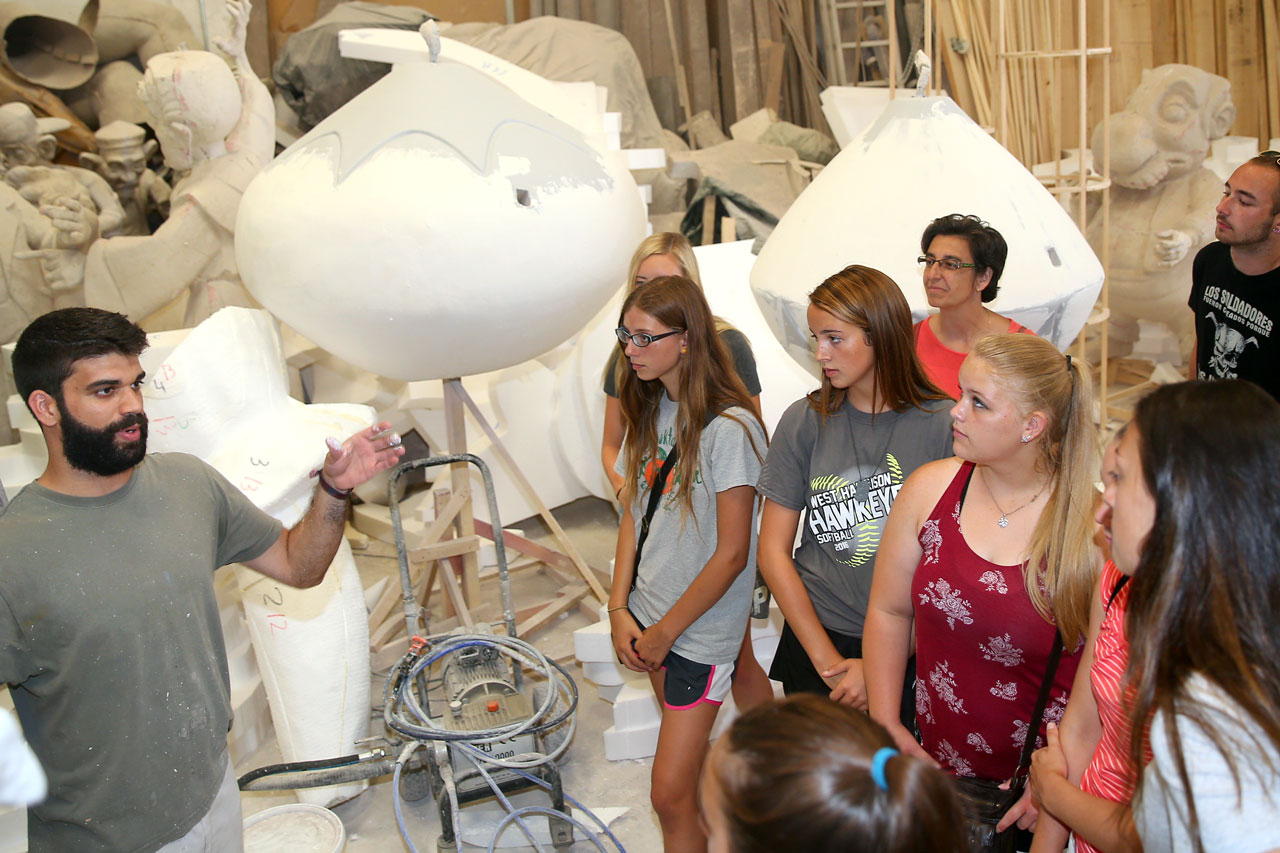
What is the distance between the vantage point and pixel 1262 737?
1.05 m

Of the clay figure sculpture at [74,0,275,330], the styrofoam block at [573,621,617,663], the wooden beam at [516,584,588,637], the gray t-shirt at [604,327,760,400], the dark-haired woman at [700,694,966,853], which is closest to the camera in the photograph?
the dark-haired woman at [700,694,966,853]

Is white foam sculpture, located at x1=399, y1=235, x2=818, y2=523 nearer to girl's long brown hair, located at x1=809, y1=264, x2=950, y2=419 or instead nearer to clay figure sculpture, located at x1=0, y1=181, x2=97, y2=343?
clay figure sculpture, located at x1=0, y1=181, x2=97, y2=343

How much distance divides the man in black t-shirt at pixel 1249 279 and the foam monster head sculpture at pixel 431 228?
67.3 inches

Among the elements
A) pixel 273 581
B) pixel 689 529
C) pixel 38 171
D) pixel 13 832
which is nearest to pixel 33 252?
pixel 38 171

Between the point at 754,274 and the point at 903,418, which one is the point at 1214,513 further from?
the point at 754,274

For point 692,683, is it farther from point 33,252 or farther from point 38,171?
point 38,171

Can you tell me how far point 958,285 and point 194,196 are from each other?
2907 millimetres

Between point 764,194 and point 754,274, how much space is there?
368 centimetres

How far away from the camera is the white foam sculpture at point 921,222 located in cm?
257

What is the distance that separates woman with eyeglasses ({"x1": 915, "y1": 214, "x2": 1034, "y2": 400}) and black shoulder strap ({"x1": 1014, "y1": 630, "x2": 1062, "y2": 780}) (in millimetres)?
824

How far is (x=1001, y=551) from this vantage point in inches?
64.9

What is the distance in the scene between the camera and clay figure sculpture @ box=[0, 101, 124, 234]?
15.2ft

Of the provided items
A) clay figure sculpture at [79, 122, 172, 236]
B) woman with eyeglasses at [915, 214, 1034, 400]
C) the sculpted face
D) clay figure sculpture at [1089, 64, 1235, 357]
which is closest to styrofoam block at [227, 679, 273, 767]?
woman with eyeglasses at [915, 214, 1034, 400]

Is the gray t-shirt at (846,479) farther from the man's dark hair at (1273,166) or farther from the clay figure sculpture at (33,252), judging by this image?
the clay figure sculpture at (33,252)
